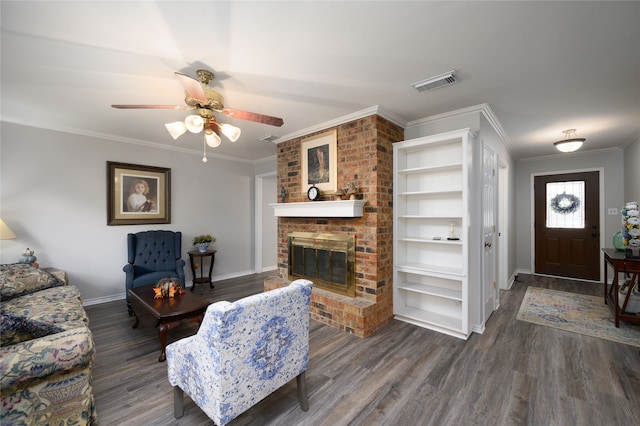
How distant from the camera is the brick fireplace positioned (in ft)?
10.0

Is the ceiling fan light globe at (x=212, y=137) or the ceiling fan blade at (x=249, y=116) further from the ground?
the ceiling fan blade at (x=249, y=116)

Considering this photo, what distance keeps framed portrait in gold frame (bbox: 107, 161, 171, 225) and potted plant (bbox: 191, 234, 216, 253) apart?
557 mm

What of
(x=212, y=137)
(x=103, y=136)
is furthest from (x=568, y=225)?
(x=103, y=136)

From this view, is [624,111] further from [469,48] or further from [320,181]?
[320,181]

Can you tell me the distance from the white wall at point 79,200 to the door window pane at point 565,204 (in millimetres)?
6659

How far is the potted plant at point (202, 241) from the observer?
4.68 m

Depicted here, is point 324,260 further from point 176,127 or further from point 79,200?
point 79,200

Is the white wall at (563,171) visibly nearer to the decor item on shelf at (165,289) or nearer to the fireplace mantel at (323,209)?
the fireplace mantel at (323,209)

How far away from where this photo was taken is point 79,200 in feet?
12.6

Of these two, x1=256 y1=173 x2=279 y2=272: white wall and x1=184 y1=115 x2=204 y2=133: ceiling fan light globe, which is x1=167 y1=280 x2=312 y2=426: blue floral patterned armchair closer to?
x1=184 y1=115 x2=204 y2=133: ceiling fan light globe

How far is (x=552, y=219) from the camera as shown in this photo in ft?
17.8

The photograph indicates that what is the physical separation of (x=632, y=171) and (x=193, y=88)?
244 inches

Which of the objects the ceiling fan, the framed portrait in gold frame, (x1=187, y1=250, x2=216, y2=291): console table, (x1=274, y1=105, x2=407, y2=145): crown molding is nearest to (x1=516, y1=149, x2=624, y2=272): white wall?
(x1=274, y1=105, x2=407, y2=145): crown molding

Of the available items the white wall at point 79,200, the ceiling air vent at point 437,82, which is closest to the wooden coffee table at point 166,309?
the white wall at point 79,200
